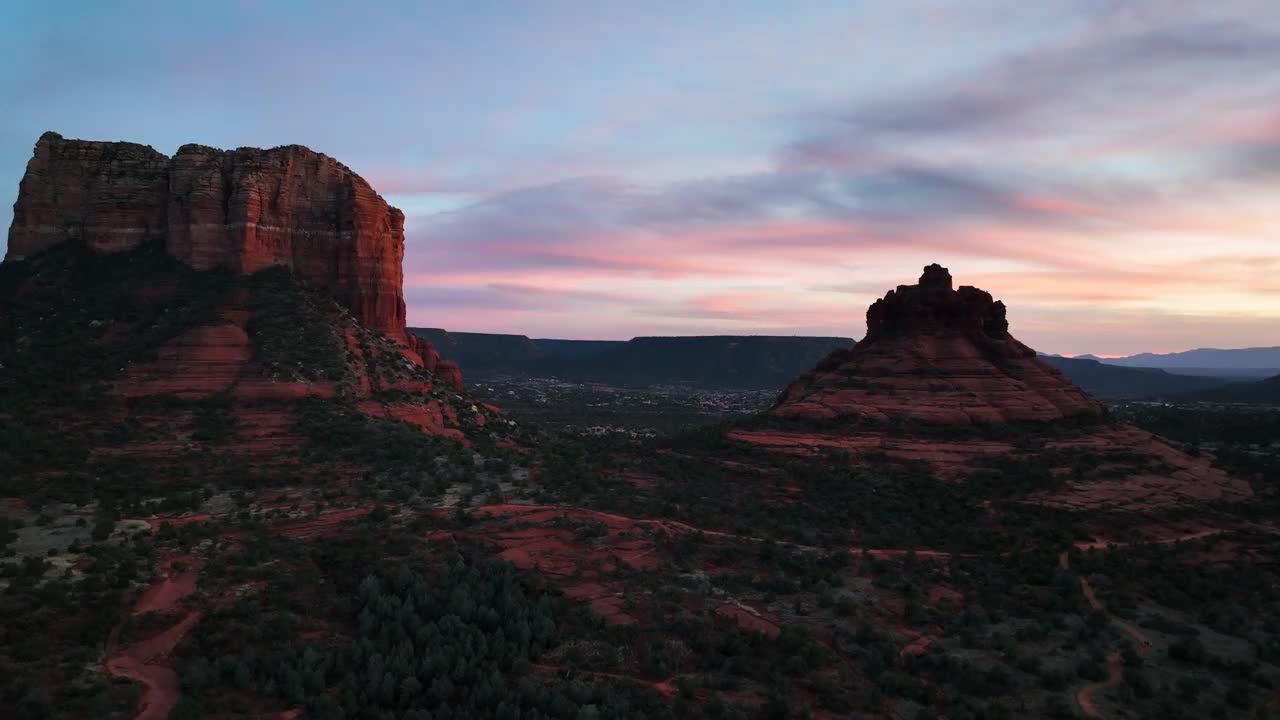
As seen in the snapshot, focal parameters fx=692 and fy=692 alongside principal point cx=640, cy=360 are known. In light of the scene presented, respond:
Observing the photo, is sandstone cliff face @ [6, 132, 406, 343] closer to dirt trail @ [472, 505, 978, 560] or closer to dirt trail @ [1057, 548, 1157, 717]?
dirt trail @ [472, 505, 978, 560]

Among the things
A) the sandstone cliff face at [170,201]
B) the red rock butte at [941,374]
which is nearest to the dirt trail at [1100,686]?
the red rock butte at [941,374]

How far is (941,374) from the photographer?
41531 mm

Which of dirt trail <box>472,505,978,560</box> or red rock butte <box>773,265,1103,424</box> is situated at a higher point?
red rock butte <box>773,265,1103,424</box>

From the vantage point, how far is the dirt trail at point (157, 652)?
10.9m

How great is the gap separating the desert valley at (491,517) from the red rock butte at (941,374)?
0.21 meters

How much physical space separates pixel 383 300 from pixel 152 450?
16.5 m

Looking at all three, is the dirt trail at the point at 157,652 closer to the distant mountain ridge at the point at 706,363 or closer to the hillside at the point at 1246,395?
the hillside at the point at 1246,395

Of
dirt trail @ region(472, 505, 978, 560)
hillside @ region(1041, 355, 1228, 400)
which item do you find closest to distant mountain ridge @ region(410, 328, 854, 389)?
hillside @ region(1041, 355, 1228, 400)

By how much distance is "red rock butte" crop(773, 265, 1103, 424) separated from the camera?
130ft

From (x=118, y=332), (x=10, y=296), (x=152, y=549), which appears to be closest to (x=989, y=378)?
(x=152, y=549)

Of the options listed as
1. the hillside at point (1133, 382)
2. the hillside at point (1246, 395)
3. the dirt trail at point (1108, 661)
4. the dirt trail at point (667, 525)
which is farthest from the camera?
the hillside at point (1133, 382)

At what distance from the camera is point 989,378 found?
41.3 meters

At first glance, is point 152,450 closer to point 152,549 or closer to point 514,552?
point 152,549

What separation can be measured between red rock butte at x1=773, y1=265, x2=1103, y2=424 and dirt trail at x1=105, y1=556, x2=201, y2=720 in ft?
111
